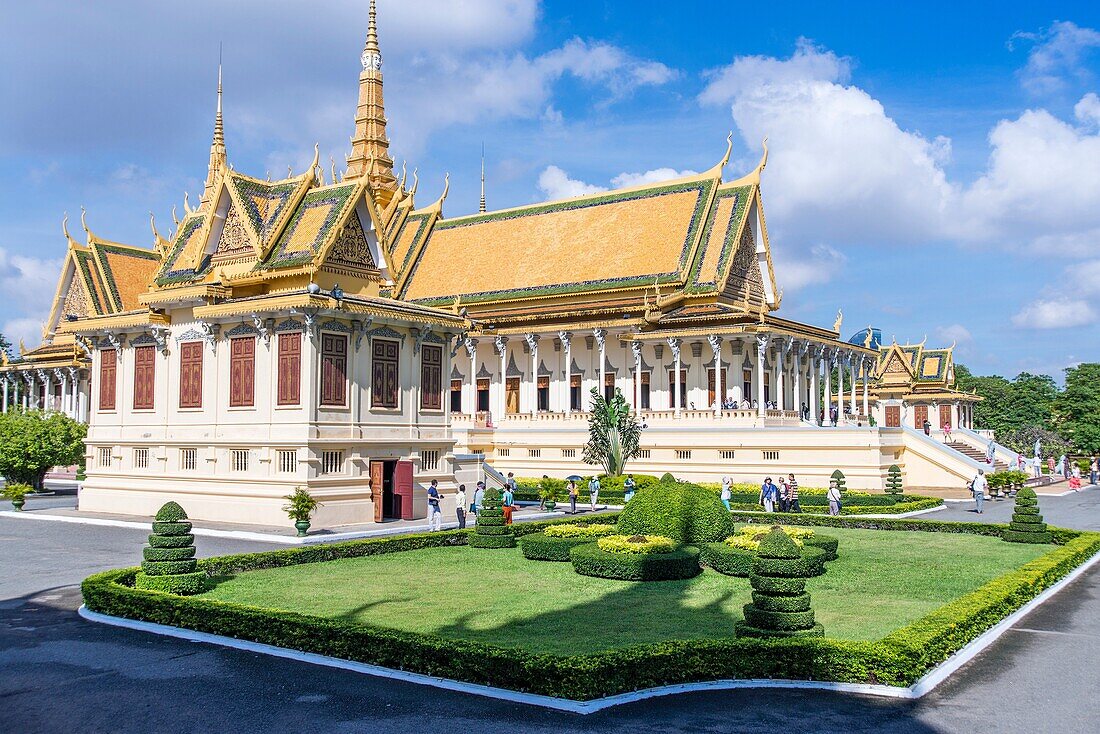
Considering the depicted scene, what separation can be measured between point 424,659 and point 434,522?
50.6ft

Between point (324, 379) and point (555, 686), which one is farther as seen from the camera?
point (324, 379)

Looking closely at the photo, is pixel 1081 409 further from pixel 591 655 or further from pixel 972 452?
pixel 591 655

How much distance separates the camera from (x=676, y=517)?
2148 centimetres

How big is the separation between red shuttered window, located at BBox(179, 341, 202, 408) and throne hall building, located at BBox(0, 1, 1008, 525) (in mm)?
158

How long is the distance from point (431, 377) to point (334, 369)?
4.10 metres

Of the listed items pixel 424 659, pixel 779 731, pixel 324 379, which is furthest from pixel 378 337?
pixel 779 731

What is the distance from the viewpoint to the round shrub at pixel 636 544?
19.9 metres

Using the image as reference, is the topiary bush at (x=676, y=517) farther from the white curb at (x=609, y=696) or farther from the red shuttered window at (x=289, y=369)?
the red shuttered window at (x=289, y=369)

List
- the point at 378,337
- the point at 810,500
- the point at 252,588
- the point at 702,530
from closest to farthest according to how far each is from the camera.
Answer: the point at 252,588
the point at 702,530
the point at 378,337
the point at 810,500

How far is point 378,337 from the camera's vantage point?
29.5 meters

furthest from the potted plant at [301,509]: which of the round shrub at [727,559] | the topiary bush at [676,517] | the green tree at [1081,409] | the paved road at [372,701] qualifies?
the green tree at [1081,409]

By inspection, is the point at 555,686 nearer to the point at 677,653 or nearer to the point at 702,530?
the point at 677,653

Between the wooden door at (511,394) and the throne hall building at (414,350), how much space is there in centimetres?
8

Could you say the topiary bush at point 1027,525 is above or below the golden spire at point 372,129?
below
